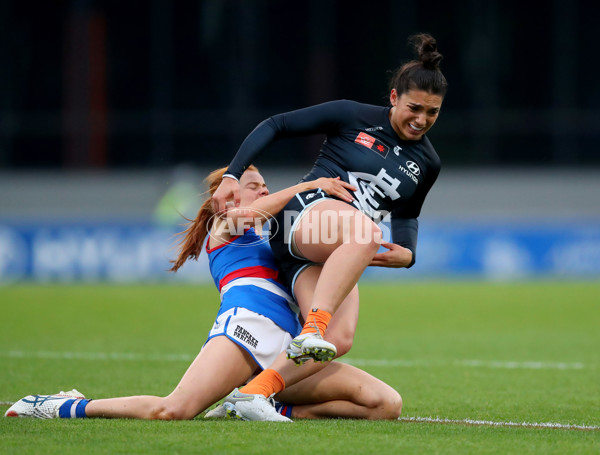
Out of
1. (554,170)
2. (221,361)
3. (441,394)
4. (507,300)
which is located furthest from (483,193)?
(221,361)

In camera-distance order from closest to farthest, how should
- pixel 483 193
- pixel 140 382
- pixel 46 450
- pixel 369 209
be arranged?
1. pixel 46 450
2. pixel 369 209
3. pixel 140 382
4. pixel 483 193

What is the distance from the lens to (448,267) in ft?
58.9

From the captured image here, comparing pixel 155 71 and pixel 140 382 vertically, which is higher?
pixel 155 71

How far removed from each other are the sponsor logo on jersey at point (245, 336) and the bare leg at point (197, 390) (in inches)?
2.0

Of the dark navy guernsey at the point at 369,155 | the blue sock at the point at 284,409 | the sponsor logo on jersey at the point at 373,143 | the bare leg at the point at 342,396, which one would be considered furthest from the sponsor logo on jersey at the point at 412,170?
the blue sock at the point at 284,409

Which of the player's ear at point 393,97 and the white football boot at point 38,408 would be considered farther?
the player's ear at point 393,97

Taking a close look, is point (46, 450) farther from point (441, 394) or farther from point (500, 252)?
point (500, 252)

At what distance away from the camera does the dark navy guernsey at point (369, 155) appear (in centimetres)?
555

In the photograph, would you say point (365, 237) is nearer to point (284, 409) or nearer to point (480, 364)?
point (284, 409)

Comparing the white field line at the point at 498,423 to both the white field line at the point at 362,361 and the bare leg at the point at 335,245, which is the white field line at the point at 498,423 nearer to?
the bare leg at the point at 335,245

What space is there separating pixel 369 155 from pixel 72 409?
7.26 ft

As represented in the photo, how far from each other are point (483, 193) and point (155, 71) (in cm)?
841

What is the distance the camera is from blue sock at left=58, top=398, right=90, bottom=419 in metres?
5.12

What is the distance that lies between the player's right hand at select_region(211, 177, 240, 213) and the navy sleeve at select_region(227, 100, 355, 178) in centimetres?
6
